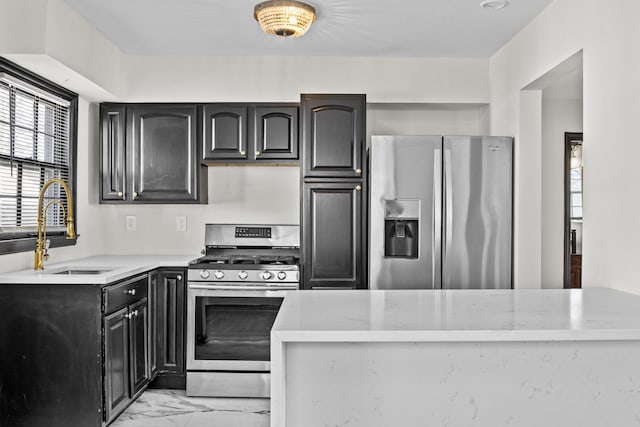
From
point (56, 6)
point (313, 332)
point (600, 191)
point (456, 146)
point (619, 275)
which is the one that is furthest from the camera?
point (456, 146)

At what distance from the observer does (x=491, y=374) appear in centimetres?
171

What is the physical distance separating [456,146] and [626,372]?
2.07m

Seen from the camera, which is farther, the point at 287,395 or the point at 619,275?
the point at 619,275

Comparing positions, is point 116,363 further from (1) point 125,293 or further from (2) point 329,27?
(2) point 329,27

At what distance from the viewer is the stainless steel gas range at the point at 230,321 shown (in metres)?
3.55

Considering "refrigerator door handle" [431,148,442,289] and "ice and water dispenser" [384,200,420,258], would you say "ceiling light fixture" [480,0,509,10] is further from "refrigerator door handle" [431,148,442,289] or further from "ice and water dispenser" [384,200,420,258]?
"ice and water dispenser" [384,200,420,258]

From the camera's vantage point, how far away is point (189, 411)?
329 centimetres

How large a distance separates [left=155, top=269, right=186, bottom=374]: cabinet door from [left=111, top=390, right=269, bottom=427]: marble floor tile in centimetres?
20

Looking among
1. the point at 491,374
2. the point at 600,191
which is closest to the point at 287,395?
the point at 491,374

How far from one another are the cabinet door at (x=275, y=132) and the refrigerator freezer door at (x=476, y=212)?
3.66 ft

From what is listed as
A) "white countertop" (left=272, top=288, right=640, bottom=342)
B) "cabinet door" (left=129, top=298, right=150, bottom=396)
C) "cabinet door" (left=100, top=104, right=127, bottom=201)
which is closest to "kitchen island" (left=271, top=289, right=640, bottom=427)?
"white countertop" (left=272, top=288, right=640, bottom=342)

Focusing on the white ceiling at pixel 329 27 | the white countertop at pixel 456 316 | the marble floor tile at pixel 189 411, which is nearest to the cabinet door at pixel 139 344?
the marble floor tile at pixel 189 411

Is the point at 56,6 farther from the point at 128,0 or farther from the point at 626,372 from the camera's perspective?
the point at 626,372

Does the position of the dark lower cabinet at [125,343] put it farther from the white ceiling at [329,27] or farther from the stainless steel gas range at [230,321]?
the white ceiling at [329,27]
